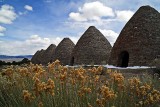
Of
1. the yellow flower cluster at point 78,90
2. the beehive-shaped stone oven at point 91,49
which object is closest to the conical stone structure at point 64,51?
the beehive-shaped stone oven at point 91,49

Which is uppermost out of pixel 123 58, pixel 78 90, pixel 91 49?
pixel 91 49

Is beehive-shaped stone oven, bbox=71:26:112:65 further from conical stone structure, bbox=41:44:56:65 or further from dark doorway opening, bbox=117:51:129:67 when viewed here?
conical stone structure, bbox=41:44:56:65

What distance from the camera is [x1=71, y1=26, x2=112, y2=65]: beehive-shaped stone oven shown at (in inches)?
1353

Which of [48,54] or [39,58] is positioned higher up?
[48,54]

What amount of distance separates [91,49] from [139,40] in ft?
31.5

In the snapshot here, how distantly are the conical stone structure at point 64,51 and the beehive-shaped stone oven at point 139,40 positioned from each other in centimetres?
1515

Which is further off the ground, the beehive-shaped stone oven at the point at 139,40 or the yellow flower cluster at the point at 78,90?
the beehive-shaped stone oven at the point at 139,40

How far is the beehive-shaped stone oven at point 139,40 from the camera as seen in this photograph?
2523 centimetres

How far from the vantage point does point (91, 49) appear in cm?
3456

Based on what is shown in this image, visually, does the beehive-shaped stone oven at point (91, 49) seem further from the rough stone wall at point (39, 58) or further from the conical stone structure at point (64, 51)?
the rough stone wall at point (39, 58)

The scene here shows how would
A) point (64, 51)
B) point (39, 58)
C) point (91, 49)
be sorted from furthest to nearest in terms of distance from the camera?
1. point (39, 58)
2. point (64, 51)
3. point (91, 49)

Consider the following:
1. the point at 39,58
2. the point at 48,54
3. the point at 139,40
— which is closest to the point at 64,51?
the point at 48,54

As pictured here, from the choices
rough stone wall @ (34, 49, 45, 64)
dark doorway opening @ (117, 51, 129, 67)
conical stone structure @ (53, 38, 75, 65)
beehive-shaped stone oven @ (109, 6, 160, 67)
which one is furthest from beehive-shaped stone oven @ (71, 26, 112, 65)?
rough stone wall @ (34, 49, 45, 64)

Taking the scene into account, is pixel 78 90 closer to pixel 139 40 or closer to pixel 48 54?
pixel 139 40
